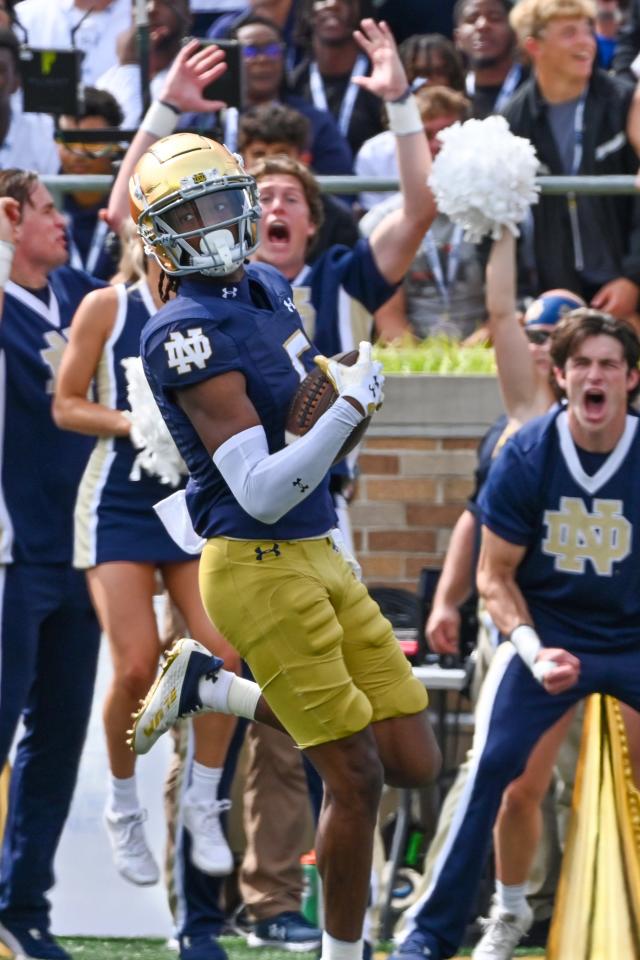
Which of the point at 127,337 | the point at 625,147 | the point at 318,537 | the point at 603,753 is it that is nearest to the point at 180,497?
the point at 318,537

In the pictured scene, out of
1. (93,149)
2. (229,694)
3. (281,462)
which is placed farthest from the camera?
(93,149)

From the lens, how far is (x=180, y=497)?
5.07 m

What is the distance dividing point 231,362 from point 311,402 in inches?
8.4

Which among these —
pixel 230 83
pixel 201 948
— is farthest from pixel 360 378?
pixel 230 83

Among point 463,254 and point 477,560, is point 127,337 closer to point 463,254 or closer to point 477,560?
point 477,560

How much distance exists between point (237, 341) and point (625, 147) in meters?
3.72

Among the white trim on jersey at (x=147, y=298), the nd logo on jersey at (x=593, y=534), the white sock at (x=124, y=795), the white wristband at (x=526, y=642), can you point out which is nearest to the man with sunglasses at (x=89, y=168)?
the white trim on jersey at (x=147, y=298)

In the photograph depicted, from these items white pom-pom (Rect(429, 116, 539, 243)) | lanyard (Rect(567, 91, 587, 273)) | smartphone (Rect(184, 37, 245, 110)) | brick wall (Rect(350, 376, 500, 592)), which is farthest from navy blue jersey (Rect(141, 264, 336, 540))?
lanyard (Rect(567, 91, 587, 273))

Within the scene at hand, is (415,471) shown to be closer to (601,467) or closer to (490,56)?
(601,467)

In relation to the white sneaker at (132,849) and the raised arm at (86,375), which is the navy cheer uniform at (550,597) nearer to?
the white sneaker at (132,849)

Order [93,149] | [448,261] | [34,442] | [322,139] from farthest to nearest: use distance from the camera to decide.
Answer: [322,139] → [93,149] → [448,261] → [34,442]

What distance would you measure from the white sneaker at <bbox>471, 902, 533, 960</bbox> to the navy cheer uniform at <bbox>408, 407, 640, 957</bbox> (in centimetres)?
21

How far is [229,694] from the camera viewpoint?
5.09 m

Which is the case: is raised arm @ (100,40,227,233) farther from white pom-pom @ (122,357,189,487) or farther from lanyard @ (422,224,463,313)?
lanyard @ (422,224,463,313)
